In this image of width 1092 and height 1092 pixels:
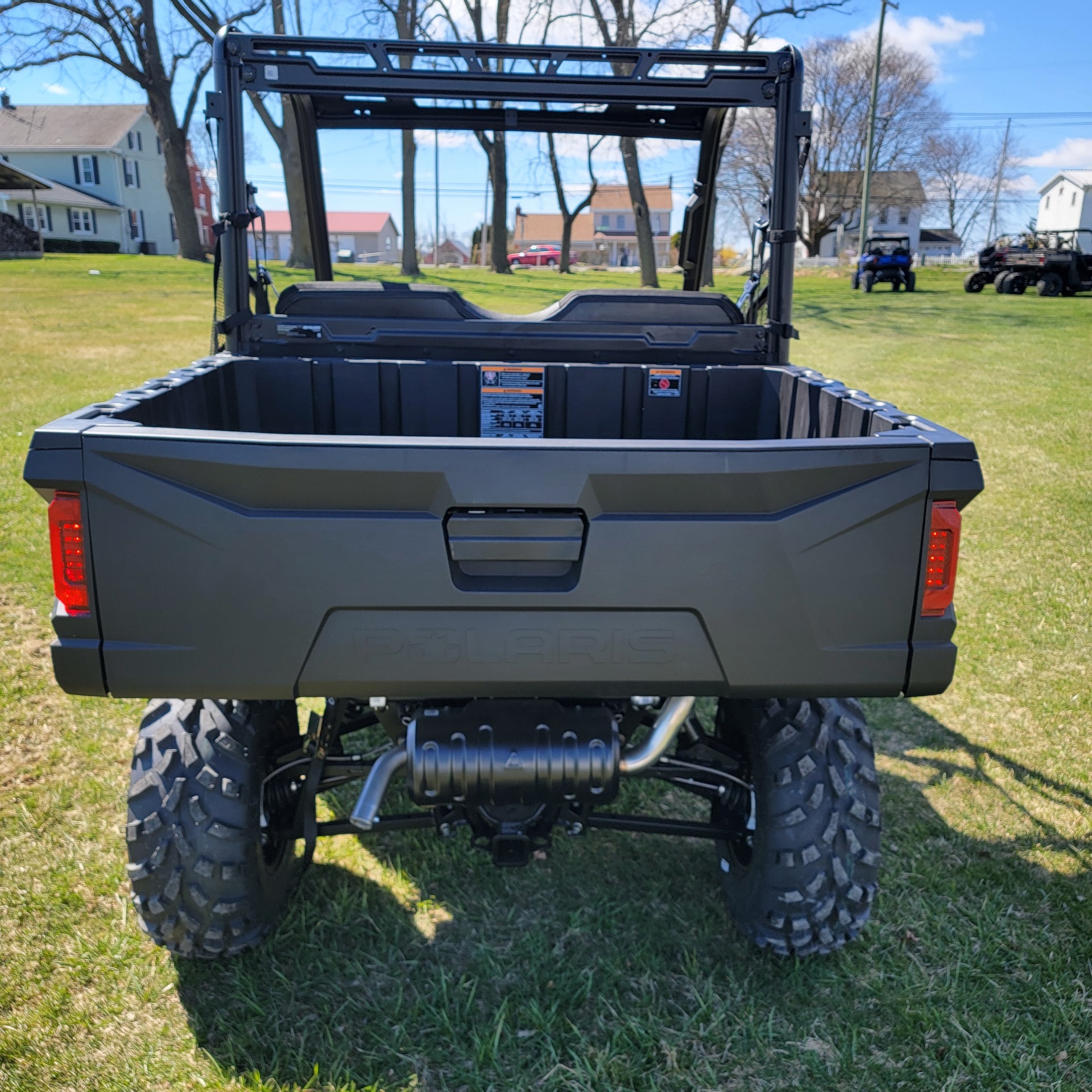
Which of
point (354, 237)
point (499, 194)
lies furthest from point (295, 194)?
point (354, 237)

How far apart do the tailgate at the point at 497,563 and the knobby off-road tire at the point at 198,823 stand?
1.82 feet

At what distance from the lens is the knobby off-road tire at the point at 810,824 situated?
106 inches

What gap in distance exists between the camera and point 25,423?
9.77 metres

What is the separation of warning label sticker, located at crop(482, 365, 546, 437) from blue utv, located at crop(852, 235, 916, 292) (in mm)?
28460

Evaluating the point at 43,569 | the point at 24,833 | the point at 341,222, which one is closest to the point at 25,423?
the point at 43,569

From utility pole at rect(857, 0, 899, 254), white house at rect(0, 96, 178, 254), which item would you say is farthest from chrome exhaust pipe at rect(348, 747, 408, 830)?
white house at rect(0, 96, 178, 254)

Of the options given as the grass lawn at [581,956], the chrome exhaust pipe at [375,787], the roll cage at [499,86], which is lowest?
the grass lawn at [581,956]

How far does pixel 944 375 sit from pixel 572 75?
1225 cm

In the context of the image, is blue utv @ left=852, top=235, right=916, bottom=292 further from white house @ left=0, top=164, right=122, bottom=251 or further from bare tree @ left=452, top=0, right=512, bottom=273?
white house @ left=0, top=164, right=122, bottom=251

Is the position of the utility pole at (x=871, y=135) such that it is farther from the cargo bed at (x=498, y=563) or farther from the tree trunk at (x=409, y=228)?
the cargo bed at (x=498, y=563)

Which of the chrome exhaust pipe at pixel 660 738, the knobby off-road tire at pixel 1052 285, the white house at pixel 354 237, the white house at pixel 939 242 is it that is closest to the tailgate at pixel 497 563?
the chrome exhaust pipe at pixel 660 738

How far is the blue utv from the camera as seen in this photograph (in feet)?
97.4

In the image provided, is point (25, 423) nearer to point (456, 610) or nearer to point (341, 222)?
point (341, 222)

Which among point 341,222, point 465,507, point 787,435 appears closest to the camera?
point 465,507
